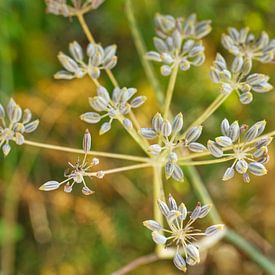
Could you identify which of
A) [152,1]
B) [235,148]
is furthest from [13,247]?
[235,148]

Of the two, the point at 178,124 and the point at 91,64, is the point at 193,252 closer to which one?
the point at 178,124

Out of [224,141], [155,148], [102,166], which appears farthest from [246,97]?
[102,166]

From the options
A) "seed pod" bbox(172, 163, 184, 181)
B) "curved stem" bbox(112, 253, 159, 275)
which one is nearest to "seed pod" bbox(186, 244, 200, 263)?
"seed pod" bbox(172, 163, 184, 181)

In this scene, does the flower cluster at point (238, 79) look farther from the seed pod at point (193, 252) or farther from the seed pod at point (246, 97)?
the seed pod at point (193, 252)

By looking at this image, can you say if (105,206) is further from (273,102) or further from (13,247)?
(273,102)

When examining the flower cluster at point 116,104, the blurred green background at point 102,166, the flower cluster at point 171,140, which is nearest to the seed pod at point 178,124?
the flower cluster at point 171,140

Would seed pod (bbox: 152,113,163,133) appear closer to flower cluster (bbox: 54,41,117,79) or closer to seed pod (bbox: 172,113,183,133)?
seed pod (bbox: 172,113,183,133)
